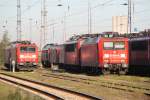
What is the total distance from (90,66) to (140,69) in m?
5.16

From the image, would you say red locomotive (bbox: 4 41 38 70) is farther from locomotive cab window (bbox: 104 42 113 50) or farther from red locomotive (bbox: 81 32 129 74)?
locomotive cab window (bbox: 104 42 113 50)

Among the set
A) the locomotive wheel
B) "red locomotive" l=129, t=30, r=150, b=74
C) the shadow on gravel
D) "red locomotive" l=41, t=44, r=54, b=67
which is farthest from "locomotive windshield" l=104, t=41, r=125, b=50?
"red locomotive" l=41, t=44, r=54, b=67

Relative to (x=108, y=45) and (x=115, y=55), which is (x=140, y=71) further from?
(x=108, y=45)

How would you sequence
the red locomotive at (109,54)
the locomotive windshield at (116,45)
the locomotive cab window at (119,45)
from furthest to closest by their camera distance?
the locomotive cab window at (119,45), the locomotive windshield at (116,45), the red locomotive at (109,54)

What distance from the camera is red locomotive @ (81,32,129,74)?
37719 millimetres

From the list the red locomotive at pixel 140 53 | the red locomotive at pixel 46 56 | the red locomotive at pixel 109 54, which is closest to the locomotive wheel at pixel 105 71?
the red locomotive at pixel 109 54

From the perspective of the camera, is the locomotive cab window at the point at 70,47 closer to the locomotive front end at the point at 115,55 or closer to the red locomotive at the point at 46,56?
the locomotive front end at the point at 115,55

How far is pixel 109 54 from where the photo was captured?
37938mm

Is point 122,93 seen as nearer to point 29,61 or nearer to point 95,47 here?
point 95,47

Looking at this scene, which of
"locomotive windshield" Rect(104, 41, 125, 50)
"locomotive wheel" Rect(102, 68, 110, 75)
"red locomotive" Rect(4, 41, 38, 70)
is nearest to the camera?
"locomotive wheel" Rect(102, 68, 110, 75)

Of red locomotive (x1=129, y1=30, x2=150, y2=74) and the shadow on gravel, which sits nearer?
red locomotive (x1=129, y1=30, x2=150, y2=74)

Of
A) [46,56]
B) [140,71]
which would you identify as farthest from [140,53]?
[46,56]

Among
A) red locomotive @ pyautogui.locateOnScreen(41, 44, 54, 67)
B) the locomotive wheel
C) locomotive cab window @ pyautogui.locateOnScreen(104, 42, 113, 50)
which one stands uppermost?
locomotive cab window @ pyautogui.locateOnScreen(104, 42, 113, 50)

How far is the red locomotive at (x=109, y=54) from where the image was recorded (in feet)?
124
